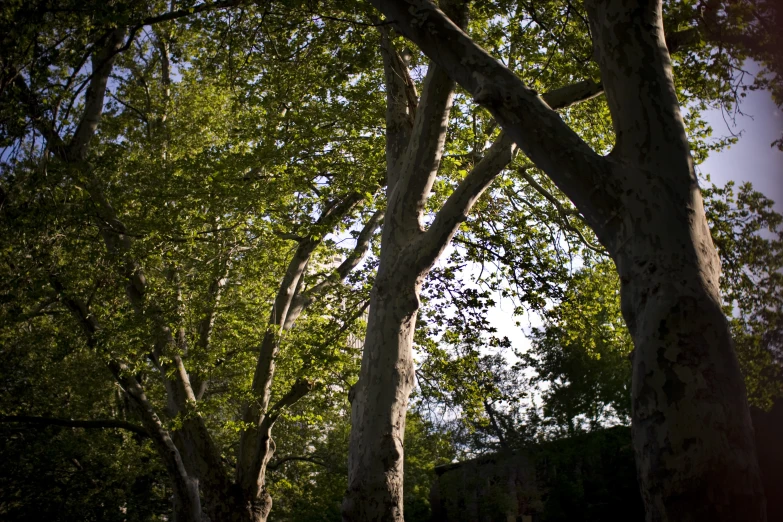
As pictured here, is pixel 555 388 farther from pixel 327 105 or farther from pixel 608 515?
pixel 327 105

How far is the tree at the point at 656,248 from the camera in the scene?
2939mm

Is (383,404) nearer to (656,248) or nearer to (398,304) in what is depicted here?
(398,304)

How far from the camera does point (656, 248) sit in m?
3.42

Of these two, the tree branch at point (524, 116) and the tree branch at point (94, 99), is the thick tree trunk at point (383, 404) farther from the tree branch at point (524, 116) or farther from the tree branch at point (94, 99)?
the tree branch at point (94, 99)

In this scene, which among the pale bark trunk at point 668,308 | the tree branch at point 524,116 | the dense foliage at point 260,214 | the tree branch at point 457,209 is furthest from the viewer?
the dense foliage at point 260,214

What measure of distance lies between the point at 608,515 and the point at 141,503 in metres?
11.9

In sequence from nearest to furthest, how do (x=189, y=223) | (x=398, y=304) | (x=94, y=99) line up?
(x=398, y=304) → (x=94, y=99) → (x=189, y=223)

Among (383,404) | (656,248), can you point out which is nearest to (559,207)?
(383,404)

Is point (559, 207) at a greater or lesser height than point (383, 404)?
greater

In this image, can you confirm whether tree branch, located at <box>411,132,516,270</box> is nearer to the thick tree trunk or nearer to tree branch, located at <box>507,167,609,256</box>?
the thick tree trunk

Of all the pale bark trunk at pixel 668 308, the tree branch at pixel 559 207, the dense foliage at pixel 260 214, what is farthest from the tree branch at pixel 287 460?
the pale bark trunk at pixel 668 308

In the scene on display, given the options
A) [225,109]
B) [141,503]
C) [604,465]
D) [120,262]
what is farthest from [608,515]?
[225,109]

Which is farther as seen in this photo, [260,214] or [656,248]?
[260,214]

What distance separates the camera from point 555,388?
2292 cm
